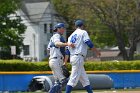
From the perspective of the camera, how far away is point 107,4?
3716cm

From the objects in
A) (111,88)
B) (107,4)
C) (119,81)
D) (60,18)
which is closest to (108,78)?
(111,88)

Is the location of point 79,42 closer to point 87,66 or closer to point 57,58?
point 57,58

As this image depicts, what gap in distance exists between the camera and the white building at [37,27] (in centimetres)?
7212

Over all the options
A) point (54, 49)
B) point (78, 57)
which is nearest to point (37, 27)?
point (54, 49)

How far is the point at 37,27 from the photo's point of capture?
237 ft

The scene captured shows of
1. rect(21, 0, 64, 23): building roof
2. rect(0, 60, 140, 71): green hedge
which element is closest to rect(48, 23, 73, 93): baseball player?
rect(0, 60, 140, 71): green hedge

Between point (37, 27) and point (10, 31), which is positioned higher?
point (37, 27)

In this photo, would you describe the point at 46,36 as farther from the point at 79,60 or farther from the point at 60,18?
the point at 79,60

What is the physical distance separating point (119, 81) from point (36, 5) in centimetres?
5521

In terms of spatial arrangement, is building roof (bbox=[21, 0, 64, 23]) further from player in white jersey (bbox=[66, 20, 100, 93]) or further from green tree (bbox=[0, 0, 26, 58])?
player in white jersey (bbox=[66, 20, 100, 93])

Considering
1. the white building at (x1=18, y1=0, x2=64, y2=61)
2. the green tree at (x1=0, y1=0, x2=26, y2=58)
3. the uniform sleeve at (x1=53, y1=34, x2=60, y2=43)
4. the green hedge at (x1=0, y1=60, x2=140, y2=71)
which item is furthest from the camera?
the white building at (x1=18, y1=0, x2=64, y2=61)

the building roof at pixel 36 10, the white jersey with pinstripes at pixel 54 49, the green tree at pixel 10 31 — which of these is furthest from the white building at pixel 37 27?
the white jersey with pinstripes at pixel 54 49

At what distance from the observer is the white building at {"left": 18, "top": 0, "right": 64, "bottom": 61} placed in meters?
72.1

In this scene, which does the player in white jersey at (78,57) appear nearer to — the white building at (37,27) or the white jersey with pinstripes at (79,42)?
the white jersey with pinstripes at (79,42)
